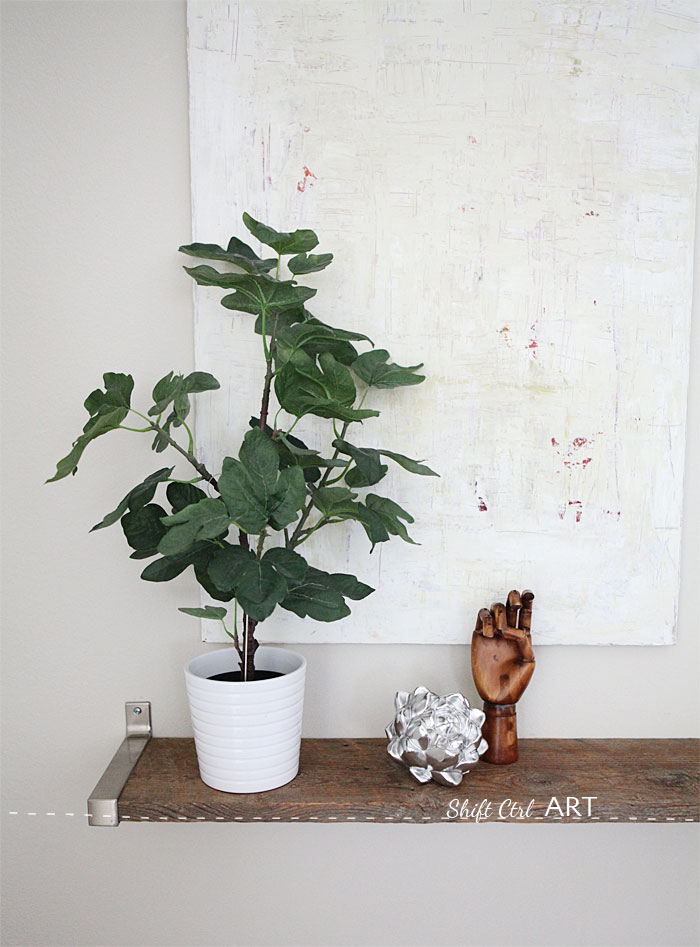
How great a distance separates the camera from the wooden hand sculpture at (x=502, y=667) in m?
1.03

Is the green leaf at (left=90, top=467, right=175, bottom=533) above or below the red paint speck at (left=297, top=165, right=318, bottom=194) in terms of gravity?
below

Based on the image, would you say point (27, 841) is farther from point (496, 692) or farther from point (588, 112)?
point (588, 112)

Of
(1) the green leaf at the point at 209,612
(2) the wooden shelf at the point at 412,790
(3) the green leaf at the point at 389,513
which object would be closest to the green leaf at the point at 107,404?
(1) the green leaf at the point at 209,612

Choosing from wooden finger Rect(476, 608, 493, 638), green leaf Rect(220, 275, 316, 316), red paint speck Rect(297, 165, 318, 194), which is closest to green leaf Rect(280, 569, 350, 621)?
wooden finger Rect(476, 608, 493, 638)

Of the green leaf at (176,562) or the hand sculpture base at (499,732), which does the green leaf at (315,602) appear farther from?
the hand sculpture base at (499,732)

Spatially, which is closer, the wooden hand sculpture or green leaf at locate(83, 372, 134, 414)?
green leaf at locate(83, 372, 134, 414)

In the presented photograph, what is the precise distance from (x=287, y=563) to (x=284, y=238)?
0.37 metres

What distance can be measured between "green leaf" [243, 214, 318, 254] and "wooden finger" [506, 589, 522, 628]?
53cm

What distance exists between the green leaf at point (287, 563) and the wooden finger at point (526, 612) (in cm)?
35

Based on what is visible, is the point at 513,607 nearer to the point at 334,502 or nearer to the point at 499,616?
the point at 499,616

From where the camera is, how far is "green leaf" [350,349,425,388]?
3.23 feet

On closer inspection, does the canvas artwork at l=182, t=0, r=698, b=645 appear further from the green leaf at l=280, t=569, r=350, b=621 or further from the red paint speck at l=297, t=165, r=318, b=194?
the green leaf at l=280, t=569, r=350, b=621

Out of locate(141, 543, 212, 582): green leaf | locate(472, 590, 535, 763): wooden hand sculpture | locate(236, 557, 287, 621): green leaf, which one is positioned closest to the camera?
locate(236, 557, 287, 621): green leaf

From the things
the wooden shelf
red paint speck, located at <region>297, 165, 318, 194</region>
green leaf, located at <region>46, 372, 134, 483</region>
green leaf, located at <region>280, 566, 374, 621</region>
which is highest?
red paint speck, located at <region>297, 165, 318, 194</region>
